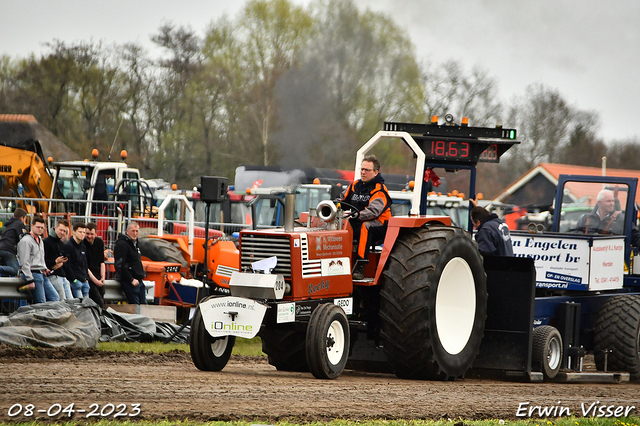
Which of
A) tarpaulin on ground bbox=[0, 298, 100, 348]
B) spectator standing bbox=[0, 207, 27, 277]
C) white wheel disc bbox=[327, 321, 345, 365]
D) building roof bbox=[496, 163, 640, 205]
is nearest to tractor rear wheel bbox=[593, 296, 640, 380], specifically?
white wheel disc bbox=[327, 321, 345, 365]

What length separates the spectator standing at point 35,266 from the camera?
39.2ft

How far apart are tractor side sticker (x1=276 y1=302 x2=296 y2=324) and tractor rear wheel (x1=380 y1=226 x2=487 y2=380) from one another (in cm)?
96

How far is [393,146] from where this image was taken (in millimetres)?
26625

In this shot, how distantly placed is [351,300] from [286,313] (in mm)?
910

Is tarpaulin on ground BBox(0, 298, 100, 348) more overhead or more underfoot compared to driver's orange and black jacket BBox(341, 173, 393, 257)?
more underfoot

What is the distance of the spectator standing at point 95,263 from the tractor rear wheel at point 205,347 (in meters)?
5.52

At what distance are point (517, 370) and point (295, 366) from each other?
240 cm

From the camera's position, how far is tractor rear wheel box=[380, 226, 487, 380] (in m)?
8.05

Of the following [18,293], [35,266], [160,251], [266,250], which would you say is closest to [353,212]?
[266,250]

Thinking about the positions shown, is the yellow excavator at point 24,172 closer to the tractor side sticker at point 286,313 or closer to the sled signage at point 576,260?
the sled signage at point 576,260

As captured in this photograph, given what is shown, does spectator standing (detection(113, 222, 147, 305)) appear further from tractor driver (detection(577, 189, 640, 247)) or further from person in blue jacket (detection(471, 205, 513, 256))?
tractor driver (detection(577, 189, 640, 247))

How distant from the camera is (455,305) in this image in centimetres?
872

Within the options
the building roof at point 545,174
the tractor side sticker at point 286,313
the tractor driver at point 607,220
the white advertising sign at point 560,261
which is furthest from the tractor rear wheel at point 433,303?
the building roof at point 545,174

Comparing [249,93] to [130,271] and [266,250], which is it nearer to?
[130,271]
